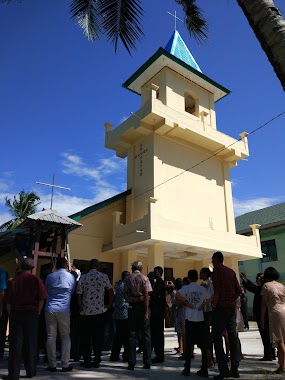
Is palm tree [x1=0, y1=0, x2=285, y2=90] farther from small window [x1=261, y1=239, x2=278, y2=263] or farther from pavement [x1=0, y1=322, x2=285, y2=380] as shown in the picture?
small window [x1=261, y1=239, x2=278, y2=263]

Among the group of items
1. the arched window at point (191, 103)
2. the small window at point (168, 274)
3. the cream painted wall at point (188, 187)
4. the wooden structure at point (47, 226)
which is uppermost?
the arched window at point (191, 103)

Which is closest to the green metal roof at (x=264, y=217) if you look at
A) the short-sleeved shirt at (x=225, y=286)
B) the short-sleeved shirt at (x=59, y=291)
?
the short-sleeved shirt at (x=225, y=286)

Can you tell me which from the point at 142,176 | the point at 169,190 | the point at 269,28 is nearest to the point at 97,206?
the point at 142,176

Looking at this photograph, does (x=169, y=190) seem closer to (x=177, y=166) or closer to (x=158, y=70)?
(x=177, y=166)

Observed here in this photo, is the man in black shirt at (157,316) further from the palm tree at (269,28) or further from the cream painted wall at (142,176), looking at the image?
the cream painted wall at (142,176)

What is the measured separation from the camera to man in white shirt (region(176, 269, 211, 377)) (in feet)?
15.7

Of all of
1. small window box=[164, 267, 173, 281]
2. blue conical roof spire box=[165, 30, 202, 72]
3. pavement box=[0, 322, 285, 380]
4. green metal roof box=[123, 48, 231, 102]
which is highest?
blue conical roof spire box=[165, 30, 202, 72]

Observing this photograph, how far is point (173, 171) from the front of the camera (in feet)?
46.2

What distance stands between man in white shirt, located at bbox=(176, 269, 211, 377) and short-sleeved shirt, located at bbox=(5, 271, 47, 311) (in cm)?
216

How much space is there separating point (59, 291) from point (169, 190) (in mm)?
8982

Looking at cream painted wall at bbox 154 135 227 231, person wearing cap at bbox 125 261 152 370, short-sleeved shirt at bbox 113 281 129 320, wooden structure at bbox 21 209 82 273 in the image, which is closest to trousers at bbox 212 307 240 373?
person wearing cap at bbox 125 261 152 370

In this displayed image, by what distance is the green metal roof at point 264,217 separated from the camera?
→ 74.1 ft

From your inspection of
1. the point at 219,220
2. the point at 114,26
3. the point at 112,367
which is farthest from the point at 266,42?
the point at 219,220

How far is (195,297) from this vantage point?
5203mm
